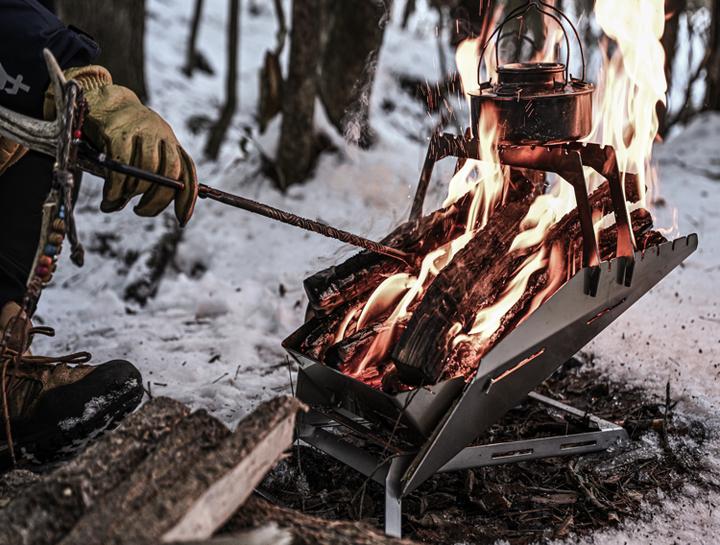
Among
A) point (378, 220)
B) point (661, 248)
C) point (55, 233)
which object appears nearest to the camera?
point (55, 233)

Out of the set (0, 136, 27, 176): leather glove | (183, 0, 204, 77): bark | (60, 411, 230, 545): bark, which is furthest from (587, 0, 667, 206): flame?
(183, 0, 204, 77): bark

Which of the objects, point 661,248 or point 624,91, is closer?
point 661,248

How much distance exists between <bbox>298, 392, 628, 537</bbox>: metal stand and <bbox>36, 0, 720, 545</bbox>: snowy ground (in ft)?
1.11

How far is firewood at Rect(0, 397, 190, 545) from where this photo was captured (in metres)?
1.61

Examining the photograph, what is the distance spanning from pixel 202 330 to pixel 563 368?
1748mm

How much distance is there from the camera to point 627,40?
116 inches

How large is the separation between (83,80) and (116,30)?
A: 4.82m

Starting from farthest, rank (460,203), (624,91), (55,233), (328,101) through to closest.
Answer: (328,101)
(624,91)
(460,203)
(55,233)

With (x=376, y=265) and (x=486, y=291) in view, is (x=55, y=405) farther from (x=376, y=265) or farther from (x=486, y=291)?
(x=486, y=291)

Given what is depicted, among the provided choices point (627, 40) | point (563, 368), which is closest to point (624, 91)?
point (627, 40)

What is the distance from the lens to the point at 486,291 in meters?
2.37

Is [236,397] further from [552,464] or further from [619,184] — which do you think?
[619,184]

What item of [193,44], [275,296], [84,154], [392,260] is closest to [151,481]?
[84,154]

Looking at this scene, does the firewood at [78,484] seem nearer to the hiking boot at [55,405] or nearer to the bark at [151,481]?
the bark at [151,481]
